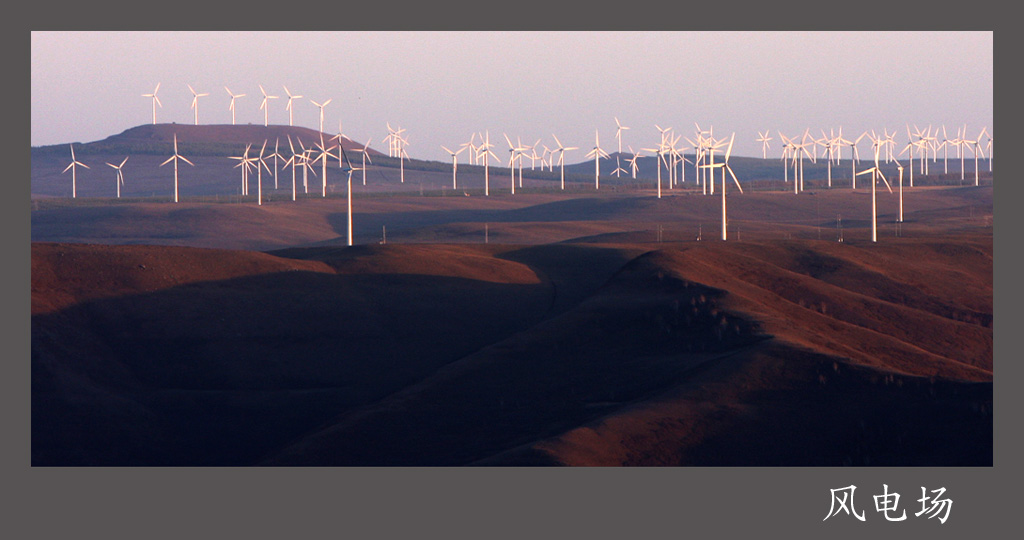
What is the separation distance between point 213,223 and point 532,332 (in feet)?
250

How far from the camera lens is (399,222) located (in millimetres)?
126812

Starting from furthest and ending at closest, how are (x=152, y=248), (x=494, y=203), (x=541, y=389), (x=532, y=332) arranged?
(x=494, y=203) → (x=152, y=248) → (x=532, y=332) → (x=541, y=389)

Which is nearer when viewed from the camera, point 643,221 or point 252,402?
point 252,402

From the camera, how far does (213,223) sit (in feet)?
384

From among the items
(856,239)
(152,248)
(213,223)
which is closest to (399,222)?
(213,223)

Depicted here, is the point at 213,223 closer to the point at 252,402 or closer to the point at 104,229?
the point at 104,229

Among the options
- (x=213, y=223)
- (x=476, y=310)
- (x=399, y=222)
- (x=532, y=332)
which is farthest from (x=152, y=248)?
(x=399, y=222)

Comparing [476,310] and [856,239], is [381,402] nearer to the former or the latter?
[476,310]

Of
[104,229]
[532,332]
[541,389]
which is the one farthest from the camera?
[104,229]

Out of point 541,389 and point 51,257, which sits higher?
point 51,257

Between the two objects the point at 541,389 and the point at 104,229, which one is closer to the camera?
the point at 541,389

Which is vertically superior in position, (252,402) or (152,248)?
(152,248)

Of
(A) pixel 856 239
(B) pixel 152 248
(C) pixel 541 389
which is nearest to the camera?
(C) pixel 541 389

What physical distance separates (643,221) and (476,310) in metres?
68.5
